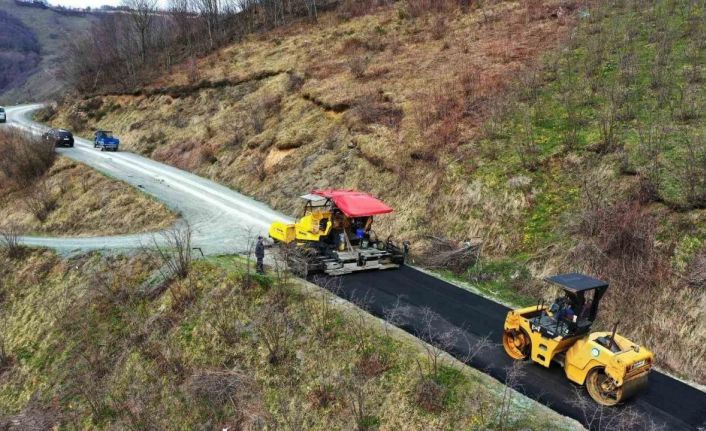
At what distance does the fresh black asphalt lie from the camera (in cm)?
1048

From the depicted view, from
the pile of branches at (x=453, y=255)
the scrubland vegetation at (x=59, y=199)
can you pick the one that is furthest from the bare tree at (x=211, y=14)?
the pile of branches at (x=453, y=255)

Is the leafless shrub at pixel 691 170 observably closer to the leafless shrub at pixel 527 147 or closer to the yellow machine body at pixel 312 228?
the leafless shrub at pixel 527 147

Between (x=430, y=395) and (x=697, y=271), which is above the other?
(x=697, y=271)

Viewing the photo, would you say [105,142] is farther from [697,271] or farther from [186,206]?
[697,271]

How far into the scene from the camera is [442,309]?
15203mm

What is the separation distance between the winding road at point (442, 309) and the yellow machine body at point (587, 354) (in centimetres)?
31

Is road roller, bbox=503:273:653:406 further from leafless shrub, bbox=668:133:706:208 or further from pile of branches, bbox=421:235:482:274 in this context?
leafless shrub, bbox=668:133:706:208

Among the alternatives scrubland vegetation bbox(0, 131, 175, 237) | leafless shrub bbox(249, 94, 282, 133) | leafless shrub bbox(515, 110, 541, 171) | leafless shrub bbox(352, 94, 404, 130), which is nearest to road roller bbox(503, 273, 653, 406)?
leafless shrub bbox(515, 110, 541, 171)

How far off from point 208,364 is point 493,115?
60.8 ft

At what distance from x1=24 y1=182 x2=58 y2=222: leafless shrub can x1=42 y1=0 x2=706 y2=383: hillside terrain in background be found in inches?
363

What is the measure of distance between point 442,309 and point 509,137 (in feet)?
38.3

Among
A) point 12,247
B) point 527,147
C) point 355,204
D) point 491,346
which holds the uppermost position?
point 527,147

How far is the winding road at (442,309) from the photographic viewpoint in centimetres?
1057

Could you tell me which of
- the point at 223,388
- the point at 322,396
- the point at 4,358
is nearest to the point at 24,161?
the point at 4,358
